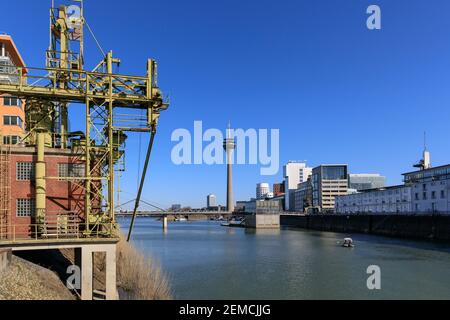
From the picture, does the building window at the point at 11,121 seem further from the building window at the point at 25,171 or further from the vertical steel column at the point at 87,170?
the vertical steel column at the point at 87,170

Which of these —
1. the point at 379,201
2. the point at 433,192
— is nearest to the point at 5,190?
the point at 433,192

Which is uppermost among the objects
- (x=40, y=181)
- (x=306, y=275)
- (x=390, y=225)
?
(x=40, y=181)

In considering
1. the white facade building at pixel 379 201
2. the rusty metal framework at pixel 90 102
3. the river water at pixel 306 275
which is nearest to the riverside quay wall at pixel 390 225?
the white facade building at pixel 379 201

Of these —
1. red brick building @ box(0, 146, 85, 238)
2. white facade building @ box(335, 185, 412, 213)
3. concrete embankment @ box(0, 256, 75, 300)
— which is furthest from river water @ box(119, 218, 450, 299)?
white facade building @ box(335, 185, 412, 213)

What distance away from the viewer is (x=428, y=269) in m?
43.1

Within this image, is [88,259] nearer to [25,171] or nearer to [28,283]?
[28,283]

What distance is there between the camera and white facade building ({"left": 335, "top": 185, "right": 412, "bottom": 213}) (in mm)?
116500

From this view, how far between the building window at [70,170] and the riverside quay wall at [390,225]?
270ft

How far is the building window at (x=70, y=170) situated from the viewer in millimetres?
24406

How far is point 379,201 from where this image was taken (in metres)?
135

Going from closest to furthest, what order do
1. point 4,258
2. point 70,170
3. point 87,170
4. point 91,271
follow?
point 4,258, point 91,271, point 87,170, point 70,170

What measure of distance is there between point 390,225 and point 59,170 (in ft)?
331
